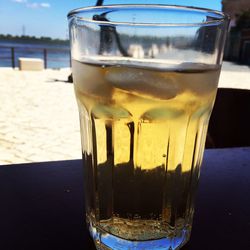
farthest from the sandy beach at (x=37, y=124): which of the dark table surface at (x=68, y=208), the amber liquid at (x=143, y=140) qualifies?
the amber liquid at (x=143, y=140)

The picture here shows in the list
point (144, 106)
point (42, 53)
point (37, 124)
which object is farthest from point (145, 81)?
point (42, 53)

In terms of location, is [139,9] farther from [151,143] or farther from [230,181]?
[230,181]

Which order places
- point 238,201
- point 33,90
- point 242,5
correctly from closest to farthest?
point 238,201 < point 33,90 < point 242,5

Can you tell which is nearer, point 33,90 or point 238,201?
point 238,201

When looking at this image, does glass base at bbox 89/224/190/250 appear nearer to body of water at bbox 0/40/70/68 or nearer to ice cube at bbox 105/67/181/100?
ice cube at bbox 105/67/181/100

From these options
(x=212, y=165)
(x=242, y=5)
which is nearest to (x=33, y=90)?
(x=212, y=165)

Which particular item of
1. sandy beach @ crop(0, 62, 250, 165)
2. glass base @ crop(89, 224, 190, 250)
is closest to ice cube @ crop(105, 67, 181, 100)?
glass base @ crop(89, 224, 190, 250)

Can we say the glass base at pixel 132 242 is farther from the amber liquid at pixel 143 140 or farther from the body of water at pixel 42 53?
the body of water at pixel 42 53
